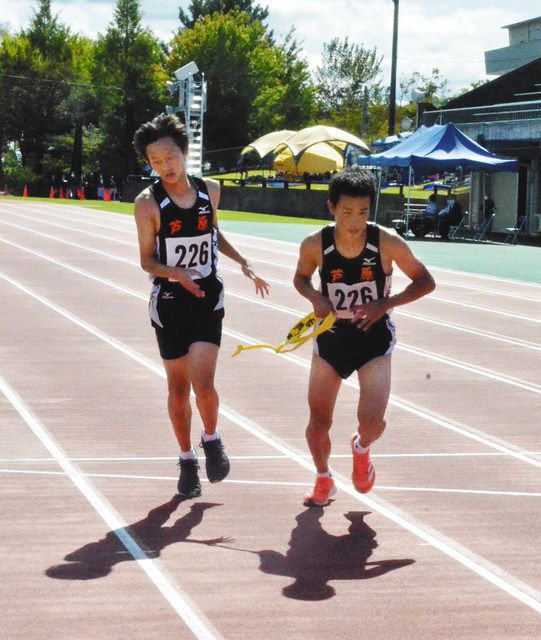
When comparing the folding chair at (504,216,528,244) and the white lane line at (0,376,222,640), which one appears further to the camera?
the folding chair at (504,216,528,244)

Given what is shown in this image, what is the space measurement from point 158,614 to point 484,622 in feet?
3.86

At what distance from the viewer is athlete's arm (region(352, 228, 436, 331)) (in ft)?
19.9

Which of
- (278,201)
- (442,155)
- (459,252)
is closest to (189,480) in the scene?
(459,252)

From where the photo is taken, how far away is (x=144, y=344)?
42.8 feet

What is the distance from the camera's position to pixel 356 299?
245 inches

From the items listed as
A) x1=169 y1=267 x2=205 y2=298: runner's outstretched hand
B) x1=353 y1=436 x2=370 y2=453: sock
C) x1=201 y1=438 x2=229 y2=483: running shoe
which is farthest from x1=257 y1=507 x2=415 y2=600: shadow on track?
x1=169 y1=267 x2=205 y2=298: runner's outstretched hand

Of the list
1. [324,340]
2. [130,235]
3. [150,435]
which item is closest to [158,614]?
[324,340]

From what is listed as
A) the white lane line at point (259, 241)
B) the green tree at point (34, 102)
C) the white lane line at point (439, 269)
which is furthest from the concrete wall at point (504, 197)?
the green tree at point (34, 102)

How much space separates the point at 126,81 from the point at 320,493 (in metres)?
87.5

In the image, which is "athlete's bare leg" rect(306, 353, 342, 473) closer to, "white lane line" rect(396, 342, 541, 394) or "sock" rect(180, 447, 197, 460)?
"sock" rect(180, 447, 197, 460)

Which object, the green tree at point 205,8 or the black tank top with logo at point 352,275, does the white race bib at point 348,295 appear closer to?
the black tank top with logo at point 352,275

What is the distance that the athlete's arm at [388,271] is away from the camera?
607 centimetres

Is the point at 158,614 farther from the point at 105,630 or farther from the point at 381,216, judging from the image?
the point at 381,216

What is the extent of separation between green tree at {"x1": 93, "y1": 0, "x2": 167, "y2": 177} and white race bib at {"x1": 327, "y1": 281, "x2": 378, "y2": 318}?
272 feet
